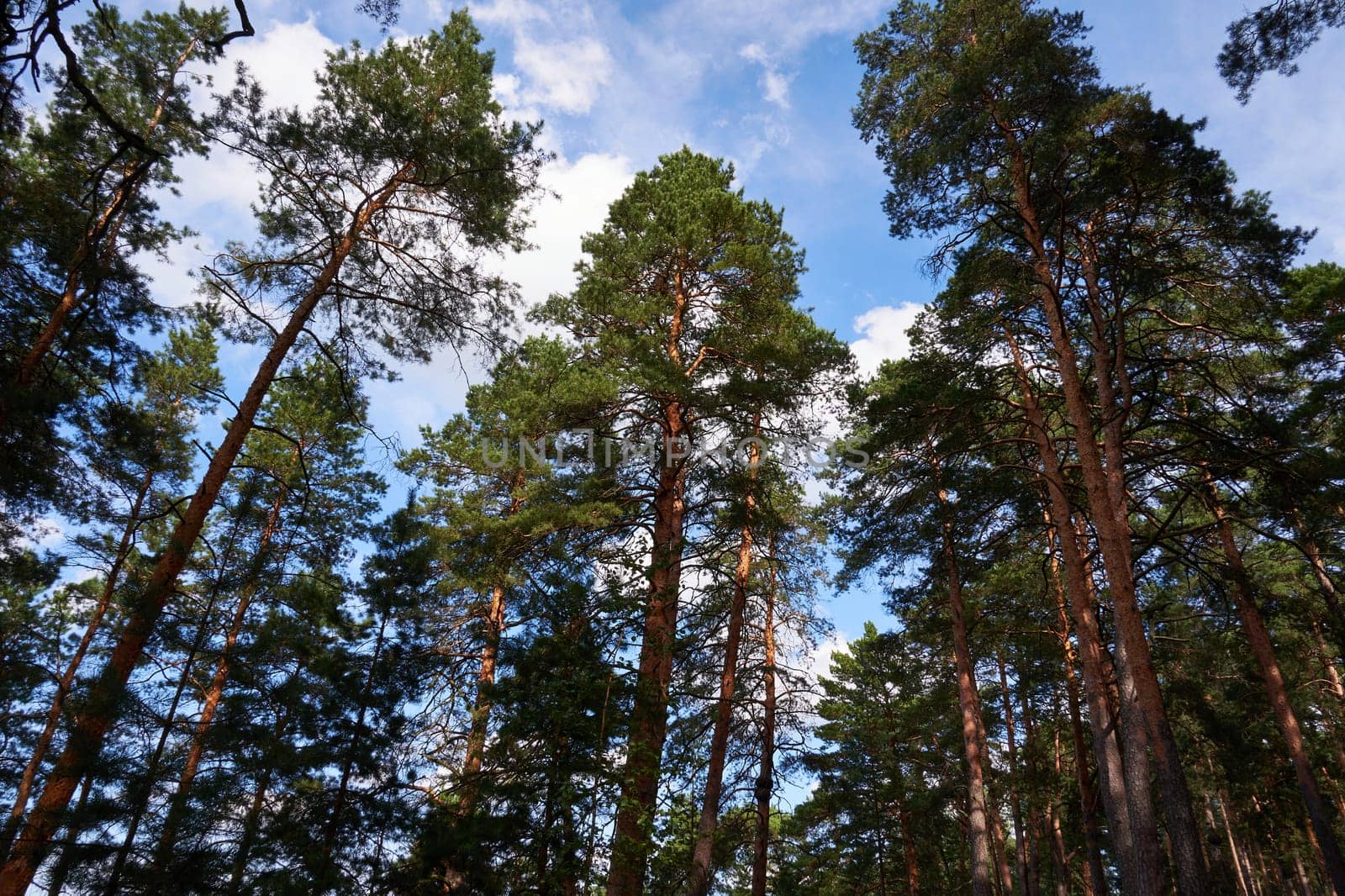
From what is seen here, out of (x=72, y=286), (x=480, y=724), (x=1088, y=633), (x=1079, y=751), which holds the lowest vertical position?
(x=480, y=724)

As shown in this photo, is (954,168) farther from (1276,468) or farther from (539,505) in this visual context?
(539,505)

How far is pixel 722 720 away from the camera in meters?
11.2

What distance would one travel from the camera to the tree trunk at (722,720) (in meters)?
10.5

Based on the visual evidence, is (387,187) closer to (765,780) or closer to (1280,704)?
(765,780)

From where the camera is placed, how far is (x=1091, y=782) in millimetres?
14391

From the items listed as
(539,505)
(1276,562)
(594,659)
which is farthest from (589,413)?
(1276,562)

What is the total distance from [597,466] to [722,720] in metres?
5.00

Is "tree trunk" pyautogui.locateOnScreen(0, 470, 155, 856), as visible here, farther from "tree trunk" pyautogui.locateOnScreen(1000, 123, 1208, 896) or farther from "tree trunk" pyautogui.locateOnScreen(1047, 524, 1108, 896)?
"tree trunk" pyautogui.locateOnScreen(1047, 524, 1108, 896)

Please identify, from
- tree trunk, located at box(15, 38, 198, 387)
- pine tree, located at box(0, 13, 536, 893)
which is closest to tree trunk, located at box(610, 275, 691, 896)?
pine tree, located at box(0, 13, 536, 893)

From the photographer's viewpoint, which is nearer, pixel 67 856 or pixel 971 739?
pixel 67 856

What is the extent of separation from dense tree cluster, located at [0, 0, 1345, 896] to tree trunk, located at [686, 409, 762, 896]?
0.34 feet

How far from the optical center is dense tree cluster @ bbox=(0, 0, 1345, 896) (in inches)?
242

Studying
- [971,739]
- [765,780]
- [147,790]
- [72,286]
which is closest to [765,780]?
[765,780]

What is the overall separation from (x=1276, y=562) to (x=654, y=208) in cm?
2150
